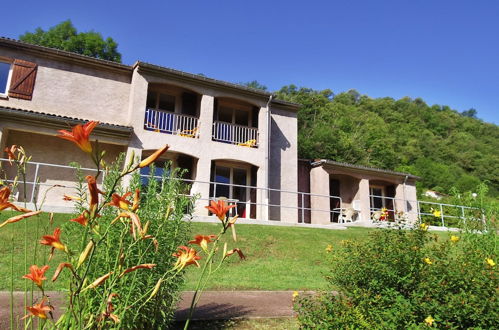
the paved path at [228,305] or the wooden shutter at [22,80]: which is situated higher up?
the wooden shutter at [22,80]

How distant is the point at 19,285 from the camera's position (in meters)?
6.16

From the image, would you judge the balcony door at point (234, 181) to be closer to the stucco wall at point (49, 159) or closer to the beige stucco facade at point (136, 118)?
the beige stucco facade at point (136, 118)

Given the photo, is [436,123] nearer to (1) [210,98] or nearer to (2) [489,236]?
(1) [210,98]

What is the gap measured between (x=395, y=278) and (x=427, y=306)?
1.75 feet

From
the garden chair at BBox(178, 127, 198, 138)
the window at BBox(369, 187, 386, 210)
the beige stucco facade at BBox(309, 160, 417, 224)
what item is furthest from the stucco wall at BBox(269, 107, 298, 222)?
the window at BBox(369, 187, 386, 210)

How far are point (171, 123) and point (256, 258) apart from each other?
8.63m

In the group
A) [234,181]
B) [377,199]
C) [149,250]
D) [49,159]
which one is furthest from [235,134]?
[149,250]

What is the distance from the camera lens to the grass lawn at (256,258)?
7062 mm

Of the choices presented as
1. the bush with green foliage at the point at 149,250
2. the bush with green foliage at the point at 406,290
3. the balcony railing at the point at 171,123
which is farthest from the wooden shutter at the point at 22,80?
the bush with green foliage at the point at 406,290

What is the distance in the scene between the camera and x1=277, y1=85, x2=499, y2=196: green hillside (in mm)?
34969

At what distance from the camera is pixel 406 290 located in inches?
152

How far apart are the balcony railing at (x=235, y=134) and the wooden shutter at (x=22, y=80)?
290 inches

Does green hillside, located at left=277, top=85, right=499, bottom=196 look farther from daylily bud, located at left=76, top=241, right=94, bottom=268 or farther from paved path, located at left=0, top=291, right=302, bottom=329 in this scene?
daylily bud, located at left=76, top=241, right=94, bottom=268

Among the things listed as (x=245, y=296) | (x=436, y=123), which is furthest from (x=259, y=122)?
(x=436, y=123)
